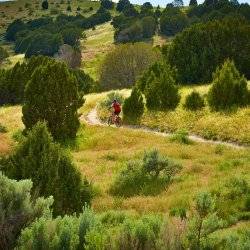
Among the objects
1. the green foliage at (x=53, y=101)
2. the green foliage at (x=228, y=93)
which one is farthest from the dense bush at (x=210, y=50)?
the green foliage at (x=53, y=101)

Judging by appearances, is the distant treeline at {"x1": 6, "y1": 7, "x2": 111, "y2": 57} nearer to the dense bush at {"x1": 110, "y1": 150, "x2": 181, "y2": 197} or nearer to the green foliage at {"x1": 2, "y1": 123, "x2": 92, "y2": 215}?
the dense bush at {"x1": 110, "y1": 150, "x2": 181, "y2": 197}

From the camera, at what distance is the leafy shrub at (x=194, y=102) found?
35.3 metres

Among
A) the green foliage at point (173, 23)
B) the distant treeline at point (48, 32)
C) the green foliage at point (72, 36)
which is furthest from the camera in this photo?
the green foliage at point (72, 36)

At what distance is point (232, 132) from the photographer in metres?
27.9

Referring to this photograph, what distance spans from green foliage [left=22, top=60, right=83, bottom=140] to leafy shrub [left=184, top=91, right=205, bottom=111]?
9.56m

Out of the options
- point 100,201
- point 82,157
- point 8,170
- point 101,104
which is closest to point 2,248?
point 8,170

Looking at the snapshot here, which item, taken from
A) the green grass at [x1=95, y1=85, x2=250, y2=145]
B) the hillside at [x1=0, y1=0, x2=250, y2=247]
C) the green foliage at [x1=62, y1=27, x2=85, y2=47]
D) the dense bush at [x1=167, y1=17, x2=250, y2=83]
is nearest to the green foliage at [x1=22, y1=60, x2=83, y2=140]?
the hillside at [x1=0, y1=0, x2=250, y2=247]

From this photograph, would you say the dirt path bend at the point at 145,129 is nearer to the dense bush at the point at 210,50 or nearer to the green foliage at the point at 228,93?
the green foliage at the point at 228,93

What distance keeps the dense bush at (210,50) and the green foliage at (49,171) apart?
3838cm

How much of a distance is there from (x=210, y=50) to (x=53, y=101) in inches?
1019

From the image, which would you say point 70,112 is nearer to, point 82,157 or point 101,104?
point 82,157

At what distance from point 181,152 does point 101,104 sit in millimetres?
23121

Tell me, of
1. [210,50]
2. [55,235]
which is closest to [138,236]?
[55,235]

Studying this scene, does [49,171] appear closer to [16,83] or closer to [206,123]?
[206,123]
